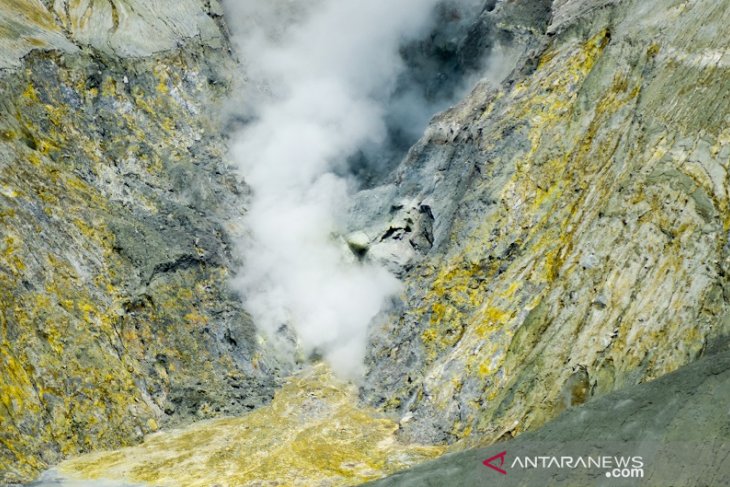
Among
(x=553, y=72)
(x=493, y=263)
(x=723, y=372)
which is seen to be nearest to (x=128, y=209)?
(x=493, y=263)

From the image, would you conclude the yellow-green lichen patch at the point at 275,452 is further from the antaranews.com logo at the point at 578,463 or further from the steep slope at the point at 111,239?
the antaranews.com logo at the point at 578,463

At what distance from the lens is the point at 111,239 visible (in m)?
26.8

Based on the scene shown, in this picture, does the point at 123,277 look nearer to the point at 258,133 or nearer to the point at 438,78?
the point at 258,133

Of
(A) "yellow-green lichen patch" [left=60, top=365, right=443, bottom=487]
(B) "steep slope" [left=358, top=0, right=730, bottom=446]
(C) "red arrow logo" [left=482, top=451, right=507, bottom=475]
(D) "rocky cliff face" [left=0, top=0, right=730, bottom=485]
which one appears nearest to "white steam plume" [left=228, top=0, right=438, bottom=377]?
(D) "rocky cliff face" [left=0, top=0, right=730, bottom=485]

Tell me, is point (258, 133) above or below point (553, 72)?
above

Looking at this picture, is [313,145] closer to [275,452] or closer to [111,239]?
[111,239]

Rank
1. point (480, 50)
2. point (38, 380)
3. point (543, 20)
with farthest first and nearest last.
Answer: point (480, 50), point (543, 20), point (38, 380)

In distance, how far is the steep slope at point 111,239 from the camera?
71.7 feet

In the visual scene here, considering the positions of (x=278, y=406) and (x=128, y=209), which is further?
(x=128, y=209)

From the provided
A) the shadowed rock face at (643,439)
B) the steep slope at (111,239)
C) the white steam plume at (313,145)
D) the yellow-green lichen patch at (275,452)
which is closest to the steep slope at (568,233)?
the yellow-green lichen patch at (275,452)

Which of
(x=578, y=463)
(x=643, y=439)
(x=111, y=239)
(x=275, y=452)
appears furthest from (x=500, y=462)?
(x=111, y=239)

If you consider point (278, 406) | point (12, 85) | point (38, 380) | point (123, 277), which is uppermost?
point (12, 85)

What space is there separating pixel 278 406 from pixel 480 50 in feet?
61.0

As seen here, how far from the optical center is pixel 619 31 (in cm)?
2530
